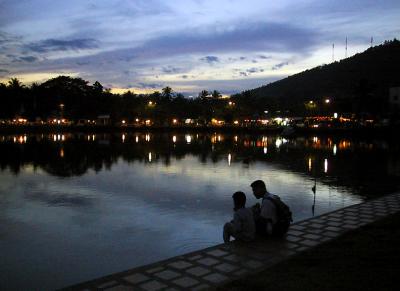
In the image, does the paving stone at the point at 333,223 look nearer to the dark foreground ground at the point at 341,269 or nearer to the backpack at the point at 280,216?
the dark foreground ground at the point at 341,269

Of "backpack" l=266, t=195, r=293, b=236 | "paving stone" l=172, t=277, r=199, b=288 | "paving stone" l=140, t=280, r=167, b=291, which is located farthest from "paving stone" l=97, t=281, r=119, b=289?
"backpack" l=266, t=195, r=293, b=236

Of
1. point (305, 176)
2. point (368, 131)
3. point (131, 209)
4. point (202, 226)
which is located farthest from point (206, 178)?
point (368, 131)

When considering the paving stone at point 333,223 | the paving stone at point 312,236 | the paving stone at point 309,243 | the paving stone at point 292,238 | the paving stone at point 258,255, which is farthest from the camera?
the paving stone at point 333,223

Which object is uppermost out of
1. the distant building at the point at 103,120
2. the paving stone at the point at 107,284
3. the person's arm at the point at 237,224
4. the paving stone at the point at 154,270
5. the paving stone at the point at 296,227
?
the distant building at the point at 103,120

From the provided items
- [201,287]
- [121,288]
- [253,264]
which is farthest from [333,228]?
[121,288]

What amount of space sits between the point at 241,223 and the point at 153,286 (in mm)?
2224

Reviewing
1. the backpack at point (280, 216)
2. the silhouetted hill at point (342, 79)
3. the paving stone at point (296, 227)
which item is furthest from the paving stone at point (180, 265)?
the silhouetted hill at point (342, 79)

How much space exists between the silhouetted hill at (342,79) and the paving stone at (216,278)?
282 ft

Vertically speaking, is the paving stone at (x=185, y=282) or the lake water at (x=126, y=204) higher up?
the paving stone at (x=185, y=282)

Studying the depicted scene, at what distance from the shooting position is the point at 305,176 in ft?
56.2

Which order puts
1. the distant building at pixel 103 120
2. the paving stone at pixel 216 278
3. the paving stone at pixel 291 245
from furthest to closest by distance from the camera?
the distant building at pixel 103 120 < the paving stone at pixel 291 245 < the paving stone at pixel 216 278

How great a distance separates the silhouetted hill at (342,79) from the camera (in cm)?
10781

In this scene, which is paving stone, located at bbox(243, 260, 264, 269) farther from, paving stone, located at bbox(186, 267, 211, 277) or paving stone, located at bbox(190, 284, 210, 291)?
paving stone, located at bbox(190, 284, 210, 291)

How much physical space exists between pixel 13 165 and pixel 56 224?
13.0m
